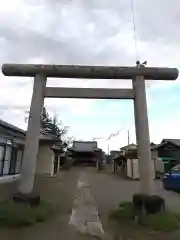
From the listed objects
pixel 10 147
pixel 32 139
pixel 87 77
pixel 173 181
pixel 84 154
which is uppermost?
pixel 84 154

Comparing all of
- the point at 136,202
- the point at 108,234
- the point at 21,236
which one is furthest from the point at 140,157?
the point at 21,236

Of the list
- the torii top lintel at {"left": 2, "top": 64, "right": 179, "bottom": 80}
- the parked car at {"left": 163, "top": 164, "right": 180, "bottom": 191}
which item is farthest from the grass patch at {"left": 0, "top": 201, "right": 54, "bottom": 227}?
the parked car at {"left": 163, "top": 164, "right": 180, "bottom": 191}

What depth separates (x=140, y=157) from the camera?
7.77 m

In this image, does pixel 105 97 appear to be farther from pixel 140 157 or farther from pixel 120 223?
pixel 120 223

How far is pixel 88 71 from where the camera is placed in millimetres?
8289

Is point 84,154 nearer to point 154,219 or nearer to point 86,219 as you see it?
point 86,219

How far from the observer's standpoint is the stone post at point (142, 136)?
760 cm

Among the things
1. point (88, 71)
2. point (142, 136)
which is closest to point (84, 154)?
point (88, 71)

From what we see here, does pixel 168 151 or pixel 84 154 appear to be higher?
pixel 84 154

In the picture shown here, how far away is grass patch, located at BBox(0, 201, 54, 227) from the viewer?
20.9 feet

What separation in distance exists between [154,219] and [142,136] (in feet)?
7.39

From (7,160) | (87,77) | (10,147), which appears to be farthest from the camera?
(10,147)

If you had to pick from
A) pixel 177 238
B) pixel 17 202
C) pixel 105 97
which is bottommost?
pixel 177 238

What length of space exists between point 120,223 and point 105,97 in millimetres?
3549
